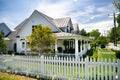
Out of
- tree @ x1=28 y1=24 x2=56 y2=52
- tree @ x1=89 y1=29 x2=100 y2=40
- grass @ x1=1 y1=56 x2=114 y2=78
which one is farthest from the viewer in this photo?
tree @ x1=89 y1=29 x2=100 y2=40

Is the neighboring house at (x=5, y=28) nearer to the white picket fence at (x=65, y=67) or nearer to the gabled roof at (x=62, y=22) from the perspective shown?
the gabled roof at (x=62, y=22)

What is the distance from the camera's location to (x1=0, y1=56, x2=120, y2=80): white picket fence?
7.70m

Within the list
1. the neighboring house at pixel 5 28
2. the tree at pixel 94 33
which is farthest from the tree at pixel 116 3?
the tree at pixel 94 33

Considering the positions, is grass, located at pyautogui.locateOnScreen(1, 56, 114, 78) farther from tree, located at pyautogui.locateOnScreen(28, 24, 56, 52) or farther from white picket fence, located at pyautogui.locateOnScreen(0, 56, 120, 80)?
tree, located at pyautogui.locateOnScreen(28, 24, 56, 52)

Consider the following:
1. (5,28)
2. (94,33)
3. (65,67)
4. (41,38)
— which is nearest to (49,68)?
(65,67)

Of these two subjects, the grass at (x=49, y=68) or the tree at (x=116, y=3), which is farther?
the tree at (x=116, y=3)

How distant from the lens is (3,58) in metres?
12.7

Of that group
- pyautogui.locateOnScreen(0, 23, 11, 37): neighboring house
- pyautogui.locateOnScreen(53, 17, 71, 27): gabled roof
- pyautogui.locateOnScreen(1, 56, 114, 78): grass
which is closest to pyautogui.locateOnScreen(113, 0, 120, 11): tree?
pyautogui.locateOnScreen(1, 56, 114, 78): grass

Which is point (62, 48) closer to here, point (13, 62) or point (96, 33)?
point (13, 62)

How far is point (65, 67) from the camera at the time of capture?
9180 mm

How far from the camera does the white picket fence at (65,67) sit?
25.3 feet

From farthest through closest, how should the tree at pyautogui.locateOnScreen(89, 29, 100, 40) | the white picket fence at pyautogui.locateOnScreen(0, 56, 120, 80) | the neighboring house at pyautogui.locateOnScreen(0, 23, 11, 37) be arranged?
the tree at pyautogui.locateOnScreen(89, 29, 100, 40)
the neighboring house at pyautogui.locateOnScreen(0, 23, 11, 37)
the white picket fence at pyautogui.locateOnScreen(0, 56, 120, 80)

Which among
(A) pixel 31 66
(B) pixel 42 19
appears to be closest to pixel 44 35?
(A) pixel 31 66

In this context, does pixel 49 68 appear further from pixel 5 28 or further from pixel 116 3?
pixel 5 28
